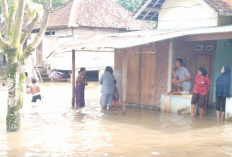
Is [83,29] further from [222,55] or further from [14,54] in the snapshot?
[14,54]

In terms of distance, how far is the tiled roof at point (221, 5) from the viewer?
1196 centimetres

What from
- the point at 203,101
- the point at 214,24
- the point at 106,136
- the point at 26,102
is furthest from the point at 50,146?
the point at 214,24

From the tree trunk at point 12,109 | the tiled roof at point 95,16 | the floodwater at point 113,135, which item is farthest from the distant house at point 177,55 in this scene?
the tiled roof at point 95,16

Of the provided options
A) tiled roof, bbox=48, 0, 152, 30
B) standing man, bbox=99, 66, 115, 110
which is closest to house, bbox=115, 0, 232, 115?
standing man, bbox=99, 66, 115, 110

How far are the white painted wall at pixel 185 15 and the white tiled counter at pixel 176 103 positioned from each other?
3.43 metres

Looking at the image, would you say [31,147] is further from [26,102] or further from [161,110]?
[26,102]

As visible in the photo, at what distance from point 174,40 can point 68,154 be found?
20.7ft

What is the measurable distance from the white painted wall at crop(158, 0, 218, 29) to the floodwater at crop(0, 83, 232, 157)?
162 inches

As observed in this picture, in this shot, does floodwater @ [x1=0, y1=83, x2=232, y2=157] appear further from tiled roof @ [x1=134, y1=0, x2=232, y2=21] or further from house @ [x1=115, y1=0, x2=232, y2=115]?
tiled roof @ [x1=134, y1=0, x2=232, y2=21]

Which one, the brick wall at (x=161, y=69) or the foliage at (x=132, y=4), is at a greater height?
the foliage at (x=132, y=4)

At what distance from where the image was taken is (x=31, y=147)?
21.5 feet

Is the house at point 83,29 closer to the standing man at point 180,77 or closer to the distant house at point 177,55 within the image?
the distant house at point 177,55

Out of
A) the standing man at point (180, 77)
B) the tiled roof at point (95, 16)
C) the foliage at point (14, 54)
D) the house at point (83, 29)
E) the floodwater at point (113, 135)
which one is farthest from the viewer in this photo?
the tiled roof at point (95, 16)

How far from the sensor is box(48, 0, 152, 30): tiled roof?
887 inches
